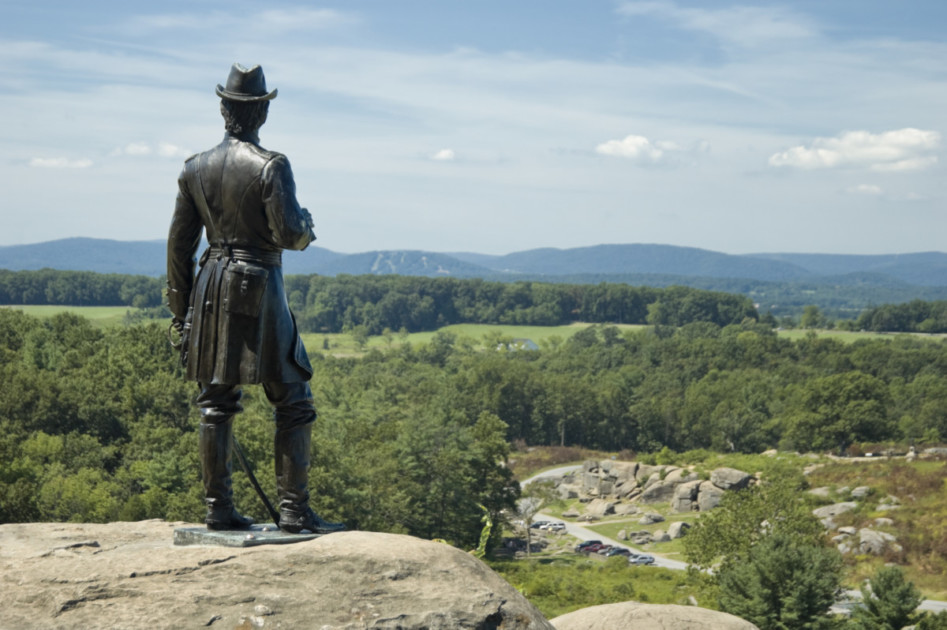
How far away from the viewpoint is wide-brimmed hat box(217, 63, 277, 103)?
24.3ft

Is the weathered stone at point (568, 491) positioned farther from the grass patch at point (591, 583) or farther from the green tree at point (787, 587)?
the green tree at point (787, 587)

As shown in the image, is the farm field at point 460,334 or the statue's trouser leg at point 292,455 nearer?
the statue's trouser leg at point 292,455

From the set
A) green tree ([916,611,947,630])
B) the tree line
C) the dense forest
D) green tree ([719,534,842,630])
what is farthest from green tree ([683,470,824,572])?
the tree line

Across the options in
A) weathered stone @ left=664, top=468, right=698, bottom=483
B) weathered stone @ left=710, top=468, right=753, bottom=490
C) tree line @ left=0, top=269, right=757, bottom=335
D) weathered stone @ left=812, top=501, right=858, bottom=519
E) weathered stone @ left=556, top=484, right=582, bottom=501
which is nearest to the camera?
weathered stone @ left=812, top=501, right=858, bottom=519

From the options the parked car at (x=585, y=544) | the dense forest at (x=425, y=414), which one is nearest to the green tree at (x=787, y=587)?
the dense forest at (x=425, y=414)

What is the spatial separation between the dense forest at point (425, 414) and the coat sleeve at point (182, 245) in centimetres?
2181

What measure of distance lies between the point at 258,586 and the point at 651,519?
57.7m

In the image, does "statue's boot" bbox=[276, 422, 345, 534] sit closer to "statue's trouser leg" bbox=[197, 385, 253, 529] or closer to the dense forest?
"statue's trouser leg" bbox=[197, 385, 253, 529]

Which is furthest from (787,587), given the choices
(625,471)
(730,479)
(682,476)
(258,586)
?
(625,471)

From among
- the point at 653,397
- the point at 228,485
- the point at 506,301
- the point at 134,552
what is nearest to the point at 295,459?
the point at 228,485

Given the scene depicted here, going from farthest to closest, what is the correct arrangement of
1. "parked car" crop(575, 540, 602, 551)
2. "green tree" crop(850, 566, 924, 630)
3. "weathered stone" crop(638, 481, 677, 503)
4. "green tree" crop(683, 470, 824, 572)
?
1. "weathered stone" crop(638, 481, 677, 503)
2. "parked car" crop(575, 540, 602, 551)
3. "green tree" crop(683, 470, 824, 572)
4. "green tree" crop(850, 566, 924, 630)

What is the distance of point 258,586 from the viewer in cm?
667

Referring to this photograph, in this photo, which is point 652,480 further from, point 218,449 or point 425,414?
point 218,449

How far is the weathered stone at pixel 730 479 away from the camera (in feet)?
204
